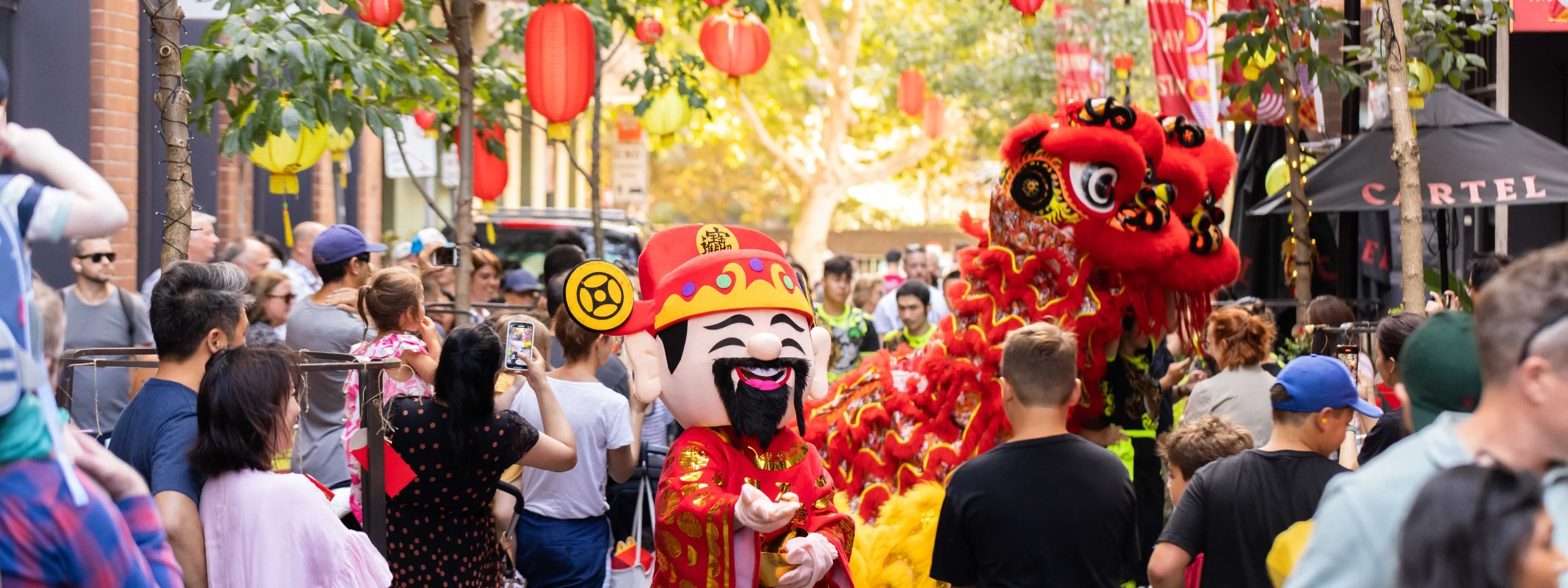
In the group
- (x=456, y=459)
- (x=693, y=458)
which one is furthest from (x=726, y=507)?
(x=456, y=459)

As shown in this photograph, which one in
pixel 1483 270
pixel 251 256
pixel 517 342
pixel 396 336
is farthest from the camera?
pixel 251 256

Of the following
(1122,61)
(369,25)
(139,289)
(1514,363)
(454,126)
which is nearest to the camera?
(1514,363)

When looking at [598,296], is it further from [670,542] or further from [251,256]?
[251,256]

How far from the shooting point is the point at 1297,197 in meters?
6.37

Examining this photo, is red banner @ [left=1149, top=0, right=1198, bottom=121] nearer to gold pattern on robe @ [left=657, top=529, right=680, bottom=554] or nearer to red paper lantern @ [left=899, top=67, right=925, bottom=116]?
gold pattern on robe @ [left=657, top=529, right=680, bottom=554]

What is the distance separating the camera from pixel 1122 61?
46.4ft

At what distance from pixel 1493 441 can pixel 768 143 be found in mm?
23745

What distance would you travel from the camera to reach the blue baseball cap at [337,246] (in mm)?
5648

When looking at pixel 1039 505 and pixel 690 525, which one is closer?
pixel 1039 505

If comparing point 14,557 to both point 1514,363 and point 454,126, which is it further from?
point 454,126

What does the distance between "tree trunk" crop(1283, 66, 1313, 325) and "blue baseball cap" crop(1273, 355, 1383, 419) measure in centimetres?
286

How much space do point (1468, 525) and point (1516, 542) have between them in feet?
0.19

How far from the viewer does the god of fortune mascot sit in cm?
390

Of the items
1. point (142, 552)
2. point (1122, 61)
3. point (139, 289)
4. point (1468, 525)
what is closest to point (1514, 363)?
point (1468, 525)
